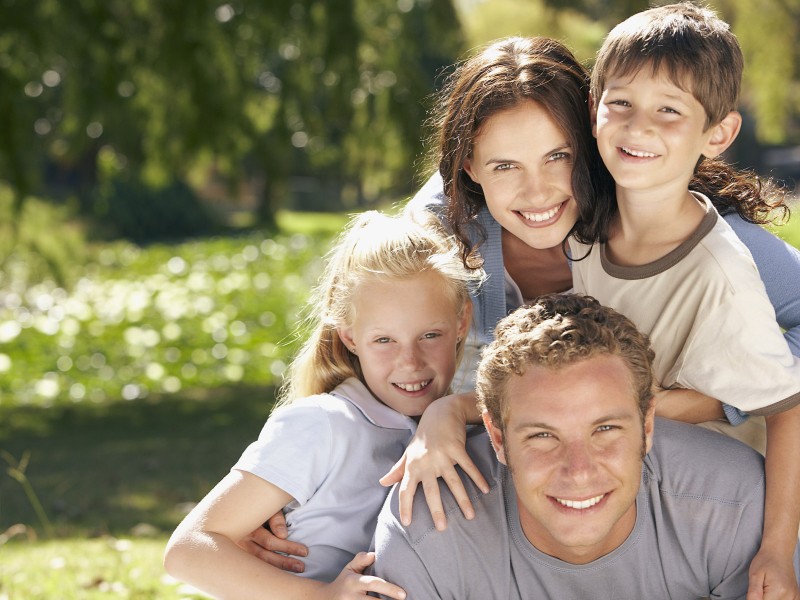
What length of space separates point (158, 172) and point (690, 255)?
19.1 feet

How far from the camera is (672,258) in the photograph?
2689mm

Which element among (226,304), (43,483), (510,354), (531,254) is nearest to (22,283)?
(226,304)

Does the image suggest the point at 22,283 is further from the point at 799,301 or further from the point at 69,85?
the point at 799,301

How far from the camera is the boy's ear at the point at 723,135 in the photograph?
109 inches

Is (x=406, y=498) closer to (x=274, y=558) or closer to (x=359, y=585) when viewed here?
(x=359, y=585)

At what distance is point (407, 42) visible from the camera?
8352mm

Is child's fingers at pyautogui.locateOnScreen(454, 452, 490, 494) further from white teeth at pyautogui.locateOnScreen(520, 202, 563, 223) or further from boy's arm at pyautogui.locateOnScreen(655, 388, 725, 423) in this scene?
white teeth at pyautogui.locateOnScreen(520, 202, 563, 223)

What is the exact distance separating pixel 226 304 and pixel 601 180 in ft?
30.0

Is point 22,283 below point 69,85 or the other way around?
below

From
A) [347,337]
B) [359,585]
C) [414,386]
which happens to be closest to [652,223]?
[414,386]

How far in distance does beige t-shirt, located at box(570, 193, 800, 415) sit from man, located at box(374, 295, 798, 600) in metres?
0.16

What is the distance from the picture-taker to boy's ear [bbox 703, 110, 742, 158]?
277cm

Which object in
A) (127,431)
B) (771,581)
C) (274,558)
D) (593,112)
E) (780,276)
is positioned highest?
(593,112)

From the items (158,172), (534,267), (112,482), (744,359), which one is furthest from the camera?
(158,172)
